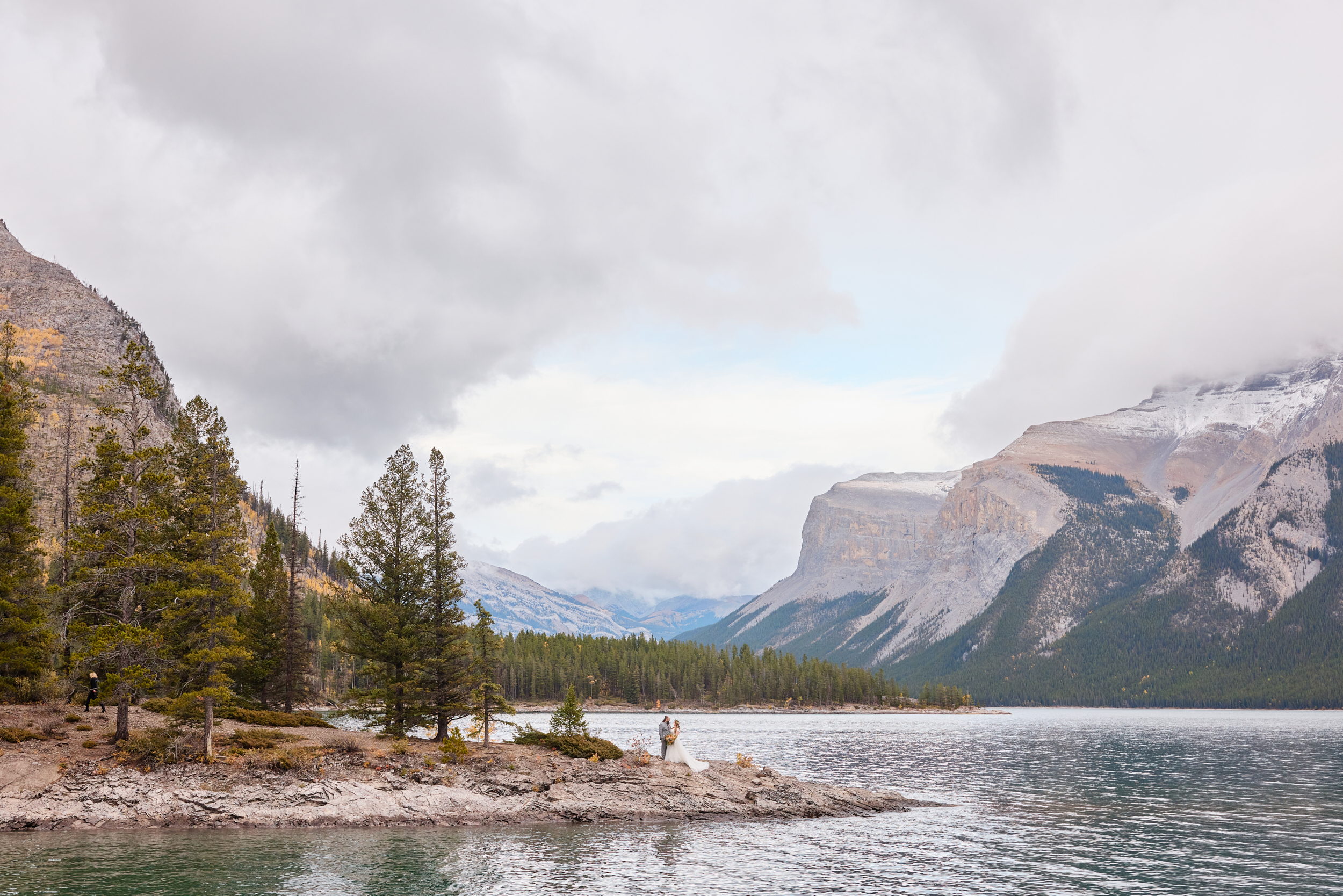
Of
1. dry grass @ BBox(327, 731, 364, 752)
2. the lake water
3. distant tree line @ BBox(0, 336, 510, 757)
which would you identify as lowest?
the lake water

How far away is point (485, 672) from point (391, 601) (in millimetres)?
8362

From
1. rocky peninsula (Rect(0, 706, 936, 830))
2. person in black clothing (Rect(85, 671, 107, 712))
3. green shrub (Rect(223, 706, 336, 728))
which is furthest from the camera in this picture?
green shrub (Rect(223, 706, 336, 728))

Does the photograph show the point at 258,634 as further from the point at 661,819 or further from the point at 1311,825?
the point at 1311,825

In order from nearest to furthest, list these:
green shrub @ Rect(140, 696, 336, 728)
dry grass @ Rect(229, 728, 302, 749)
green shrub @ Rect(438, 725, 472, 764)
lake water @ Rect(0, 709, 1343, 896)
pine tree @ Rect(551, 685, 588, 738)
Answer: lake water @ Rect(0, 709, 1343, 896), green shrub @ Rect(140, 696, 336, 728), dry grass @ Rect(229, 728, 302, 749), green shrub @ Rect(438, 725, 472, 764), pine tree @ Rect(551, 685, 588, 738)

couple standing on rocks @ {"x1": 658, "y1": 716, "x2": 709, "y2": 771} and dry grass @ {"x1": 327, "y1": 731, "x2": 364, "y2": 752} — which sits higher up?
dry grass @ {"x1": 327, "y1": 731, "x2": 364, "y2": 752}

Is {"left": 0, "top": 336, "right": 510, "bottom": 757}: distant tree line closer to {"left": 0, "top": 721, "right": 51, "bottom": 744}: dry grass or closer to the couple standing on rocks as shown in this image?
{"left": 0, "top": 721, "right": 51, "bottom": 744}: dry grass

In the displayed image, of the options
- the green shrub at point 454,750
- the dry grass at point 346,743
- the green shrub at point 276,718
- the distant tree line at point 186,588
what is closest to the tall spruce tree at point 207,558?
the distant tree line at point 186,588

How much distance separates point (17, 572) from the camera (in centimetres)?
5816

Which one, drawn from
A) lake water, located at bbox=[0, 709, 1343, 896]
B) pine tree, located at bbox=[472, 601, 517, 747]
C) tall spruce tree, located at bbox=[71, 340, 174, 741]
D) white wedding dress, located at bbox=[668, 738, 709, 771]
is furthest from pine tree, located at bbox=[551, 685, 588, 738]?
tall spruce tree, located at bbox=[71, 340, 174, 741]

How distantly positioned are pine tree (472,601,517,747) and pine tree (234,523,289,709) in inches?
952

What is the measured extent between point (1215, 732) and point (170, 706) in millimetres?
156955

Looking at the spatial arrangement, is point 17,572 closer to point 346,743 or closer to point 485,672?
point 346,743

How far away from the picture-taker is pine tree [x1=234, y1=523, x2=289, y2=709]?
77750 millimetres

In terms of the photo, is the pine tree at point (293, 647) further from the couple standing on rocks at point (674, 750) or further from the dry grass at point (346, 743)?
the couple standing on rocks at point (674, 750)
